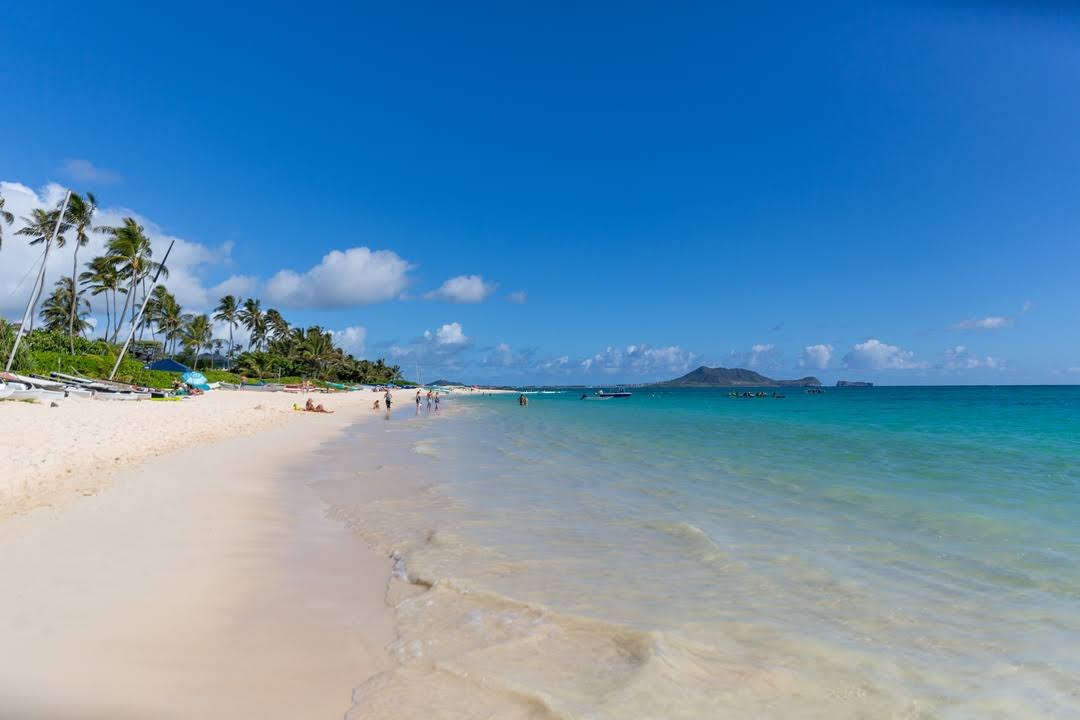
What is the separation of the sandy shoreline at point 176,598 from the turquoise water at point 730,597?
52cm

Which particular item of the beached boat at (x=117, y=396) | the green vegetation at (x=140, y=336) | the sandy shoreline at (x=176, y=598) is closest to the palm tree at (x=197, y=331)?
the green vegetation at (x=140, y=336)

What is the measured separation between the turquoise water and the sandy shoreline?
20.4 inches

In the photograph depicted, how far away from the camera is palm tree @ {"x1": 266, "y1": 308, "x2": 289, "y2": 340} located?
82.9 meters

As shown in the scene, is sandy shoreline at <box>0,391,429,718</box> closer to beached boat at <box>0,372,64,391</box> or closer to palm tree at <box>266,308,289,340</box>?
beached boat at <box>0,372,64,391</box>

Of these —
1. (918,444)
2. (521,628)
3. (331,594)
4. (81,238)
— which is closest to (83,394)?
(81,238)

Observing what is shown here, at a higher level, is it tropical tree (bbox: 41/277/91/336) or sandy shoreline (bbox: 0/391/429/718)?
tropical tree (bbox: 41/277/91/336)

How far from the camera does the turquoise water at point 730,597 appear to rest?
3.69m

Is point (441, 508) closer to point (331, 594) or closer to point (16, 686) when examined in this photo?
point (331, 594)

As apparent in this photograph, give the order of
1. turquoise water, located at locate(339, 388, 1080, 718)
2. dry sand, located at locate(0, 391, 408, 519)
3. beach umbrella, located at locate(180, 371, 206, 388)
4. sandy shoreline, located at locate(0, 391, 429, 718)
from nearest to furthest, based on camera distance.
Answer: sandy shoreline, located at locate(0, 391, 429, 718) < turquoise water, located at locate(339, 388, 1080, 718) < dry sand, located at locate(0, 391, 408, 519) < beach umbrella, located at locate(180, 371, 206, 388)

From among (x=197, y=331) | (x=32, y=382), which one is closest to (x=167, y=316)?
(x=197, y=331)

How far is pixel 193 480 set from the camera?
10.5m

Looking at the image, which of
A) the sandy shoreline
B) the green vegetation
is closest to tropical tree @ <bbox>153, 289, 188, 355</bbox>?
the green vegetation

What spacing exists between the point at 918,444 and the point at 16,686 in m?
25.5

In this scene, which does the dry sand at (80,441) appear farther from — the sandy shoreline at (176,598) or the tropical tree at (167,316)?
the tropical tree at (167,316)
